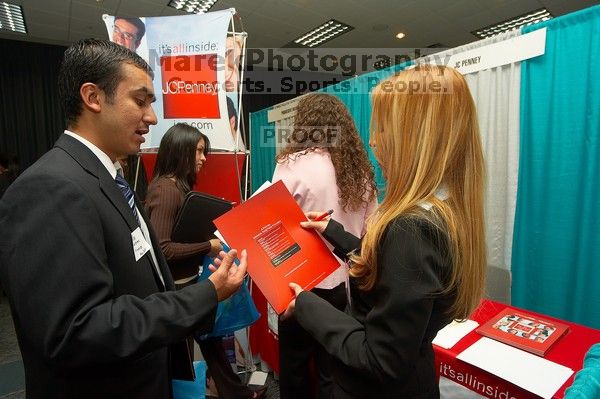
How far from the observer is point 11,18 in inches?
193

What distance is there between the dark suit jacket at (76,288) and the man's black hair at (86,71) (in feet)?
0.39

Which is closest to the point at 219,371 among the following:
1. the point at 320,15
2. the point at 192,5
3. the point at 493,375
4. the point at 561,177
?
the point at 493,375

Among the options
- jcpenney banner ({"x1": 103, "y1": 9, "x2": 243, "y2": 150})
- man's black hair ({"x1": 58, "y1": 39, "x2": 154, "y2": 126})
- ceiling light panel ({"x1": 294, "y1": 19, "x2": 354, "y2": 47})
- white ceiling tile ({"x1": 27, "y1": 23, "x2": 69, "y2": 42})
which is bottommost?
man's black hair ({"x1": 58, "y1": 39, "x2": 154, "y2": 126})

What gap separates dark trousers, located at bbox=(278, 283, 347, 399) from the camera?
4.80 ft

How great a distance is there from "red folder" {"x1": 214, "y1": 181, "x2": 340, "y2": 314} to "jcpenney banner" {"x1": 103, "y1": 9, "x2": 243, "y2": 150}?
1.17m

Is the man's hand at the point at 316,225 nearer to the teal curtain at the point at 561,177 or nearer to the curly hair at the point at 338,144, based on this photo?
the curly hair at the point at 338,144

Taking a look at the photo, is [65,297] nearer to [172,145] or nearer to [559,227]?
[172,145]

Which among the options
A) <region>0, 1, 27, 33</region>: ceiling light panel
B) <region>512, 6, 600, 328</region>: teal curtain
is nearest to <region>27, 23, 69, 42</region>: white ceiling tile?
<region>0, 1, 27, 33</region>: ceiling light panel

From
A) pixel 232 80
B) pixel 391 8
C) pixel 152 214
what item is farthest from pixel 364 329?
pixel 391 8

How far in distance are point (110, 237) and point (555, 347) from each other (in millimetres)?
1459

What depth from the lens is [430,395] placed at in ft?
2.99

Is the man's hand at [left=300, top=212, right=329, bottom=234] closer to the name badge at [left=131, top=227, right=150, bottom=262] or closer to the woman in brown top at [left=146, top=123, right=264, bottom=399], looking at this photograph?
the name badge at [left=131, top=227, right=150, bottom=262]

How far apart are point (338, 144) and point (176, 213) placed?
846 mm

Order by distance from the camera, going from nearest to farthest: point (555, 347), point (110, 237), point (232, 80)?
point (110, 237), point (555, 347), point (232, 80)
